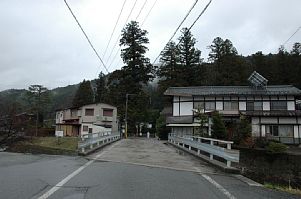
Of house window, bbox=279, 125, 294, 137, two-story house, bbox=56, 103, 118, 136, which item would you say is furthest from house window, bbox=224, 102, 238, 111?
two-story house, bbox=56, 103, 118, 136

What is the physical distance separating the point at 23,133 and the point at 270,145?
70.5ft

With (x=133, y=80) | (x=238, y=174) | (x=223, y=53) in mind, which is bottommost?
(x=238, y=174)

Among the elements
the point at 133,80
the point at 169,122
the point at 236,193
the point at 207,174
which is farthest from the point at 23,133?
the point at 133,80

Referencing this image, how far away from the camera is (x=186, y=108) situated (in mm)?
46969

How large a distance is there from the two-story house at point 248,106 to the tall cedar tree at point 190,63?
18776 mm

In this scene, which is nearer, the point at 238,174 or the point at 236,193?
the point at 236,193

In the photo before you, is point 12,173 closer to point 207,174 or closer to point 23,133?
point 207,174

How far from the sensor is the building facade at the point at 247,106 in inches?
1617

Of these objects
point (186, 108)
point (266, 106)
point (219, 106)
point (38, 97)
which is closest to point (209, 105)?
point (219, 106)

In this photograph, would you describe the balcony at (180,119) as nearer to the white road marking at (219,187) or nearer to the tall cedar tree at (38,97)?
the white road marking at (219,187)

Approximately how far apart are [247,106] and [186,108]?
8.02 m

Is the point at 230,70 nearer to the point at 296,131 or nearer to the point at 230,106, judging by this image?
the point at 230,106

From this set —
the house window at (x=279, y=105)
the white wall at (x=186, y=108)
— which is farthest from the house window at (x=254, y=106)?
the white wall at (x=186, y=108)

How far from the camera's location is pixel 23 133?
3173 cm
